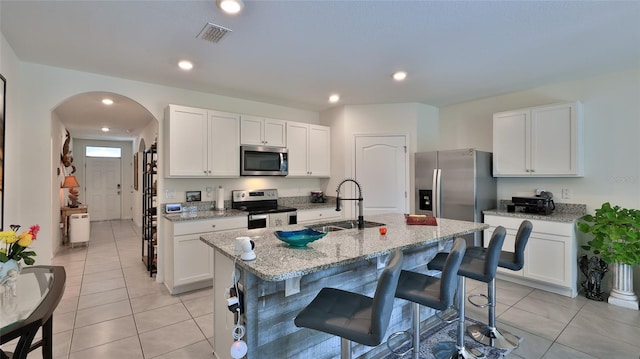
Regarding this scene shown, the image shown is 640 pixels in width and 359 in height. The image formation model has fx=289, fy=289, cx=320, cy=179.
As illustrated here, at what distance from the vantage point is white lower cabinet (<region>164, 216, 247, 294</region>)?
3.32 meters

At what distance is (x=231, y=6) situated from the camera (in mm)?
1974

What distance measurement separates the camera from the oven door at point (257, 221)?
148 inches

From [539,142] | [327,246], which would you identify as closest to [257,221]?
[327,246]

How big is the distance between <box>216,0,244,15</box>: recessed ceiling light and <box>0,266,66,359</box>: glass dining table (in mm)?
1937

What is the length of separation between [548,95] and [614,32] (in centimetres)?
150

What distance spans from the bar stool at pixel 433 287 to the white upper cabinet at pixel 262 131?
2.93 m

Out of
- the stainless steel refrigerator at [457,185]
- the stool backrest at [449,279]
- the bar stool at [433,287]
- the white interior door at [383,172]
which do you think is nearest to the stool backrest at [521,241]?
the bar stool at [433,287]

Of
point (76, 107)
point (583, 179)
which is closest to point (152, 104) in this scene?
point (76, 107)

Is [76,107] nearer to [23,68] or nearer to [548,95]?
[23,68]

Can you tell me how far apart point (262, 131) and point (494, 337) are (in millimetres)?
3562

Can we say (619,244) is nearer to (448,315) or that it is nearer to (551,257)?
(551,257)

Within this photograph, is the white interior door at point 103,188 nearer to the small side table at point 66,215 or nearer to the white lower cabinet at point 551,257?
the small side table at point 66,215

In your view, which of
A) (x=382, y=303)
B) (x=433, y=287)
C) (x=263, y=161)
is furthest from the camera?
(x=263, y=161)

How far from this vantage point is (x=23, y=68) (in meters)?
2.97
